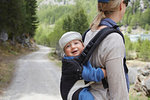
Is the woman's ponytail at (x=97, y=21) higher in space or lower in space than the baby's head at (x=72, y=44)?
higher

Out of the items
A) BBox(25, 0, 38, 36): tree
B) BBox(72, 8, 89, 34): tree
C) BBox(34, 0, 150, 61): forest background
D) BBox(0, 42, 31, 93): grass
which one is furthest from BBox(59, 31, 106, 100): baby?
BBox(25, 0, 38, 36): tree

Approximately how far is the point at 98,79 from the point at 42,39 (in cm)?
10604

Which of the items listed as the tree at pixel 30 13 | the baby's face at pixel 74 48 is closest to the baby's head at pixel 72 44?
the baby's face at pixel 74 48

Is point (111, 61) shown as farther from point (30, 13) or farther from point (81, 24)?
point (30, 13)

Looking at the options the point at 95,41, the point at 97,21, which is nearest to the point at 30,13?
the point at 97,21

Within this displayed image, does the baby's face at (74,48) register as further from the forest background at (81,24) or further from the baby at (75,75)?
the forest background at (81,24)

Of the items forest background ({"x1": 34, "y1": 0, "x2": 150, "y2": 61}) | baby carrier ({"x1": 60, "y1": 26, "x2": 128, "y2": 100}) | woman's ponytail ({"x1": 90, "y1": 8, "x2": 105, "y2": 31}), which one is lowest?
forest background ({"x1": 34, "y1": 0, "x2": 150, "y2": 61})

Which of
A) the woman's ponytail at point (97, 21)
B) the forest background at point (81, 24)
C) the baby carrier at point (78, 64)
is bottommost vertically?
the forest background at point (81, 24)

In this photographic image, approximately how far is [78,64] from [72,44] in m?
0.23

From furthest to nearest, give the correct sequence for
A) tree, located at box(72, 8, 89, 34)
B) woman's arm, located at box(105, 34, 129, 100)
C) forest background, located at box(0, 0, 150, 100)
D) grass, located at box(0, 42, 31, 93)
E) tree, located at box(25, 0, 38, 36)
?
tree, located at box(25, 0, 38, 36) → tree, located at box(72, 8, 89, 34) → forest background, located at box(0, 0, 150, 100) → grass, located at box(0, 42, 31, 93) → woman's arm, located at box(105, 34, 129, 100)

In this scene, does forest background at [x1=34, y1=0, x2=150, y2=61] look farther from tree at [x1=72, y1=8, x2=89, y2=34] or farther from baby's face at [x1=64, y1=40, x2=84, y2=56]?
baby's face at [x1=64, y1=40, x2=84, y2=56]

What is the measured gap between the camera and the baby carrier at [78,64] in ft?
3.94

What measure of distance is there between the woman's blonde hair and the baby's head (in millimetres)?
189

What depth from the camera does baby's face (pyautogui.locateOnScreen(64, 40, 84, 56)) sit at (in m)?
1.40
